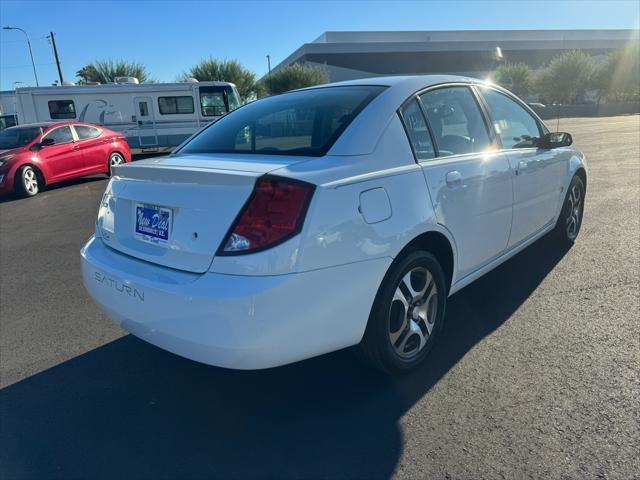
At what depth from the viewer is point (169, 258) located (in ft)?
7.81

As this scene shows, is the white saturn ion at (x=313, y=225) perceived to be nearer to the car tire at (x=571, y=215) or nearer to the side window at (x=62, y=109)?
the car tire at (x=571, y=215)

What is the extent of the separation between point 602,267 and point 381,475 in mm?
3282

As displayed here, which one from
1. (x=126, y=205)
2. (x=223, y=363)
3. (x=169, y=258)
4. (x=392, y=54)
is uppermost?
(x=392, y=54)

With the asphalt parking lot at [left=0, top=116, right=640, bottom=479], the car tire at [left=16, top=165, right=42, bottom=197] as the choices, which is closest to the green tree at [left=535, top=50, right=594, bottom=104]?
the car tire at [left=16, top=165, right=42, bottom=197]

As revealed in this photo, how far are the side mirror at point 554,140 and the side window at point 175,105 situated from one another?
55.1 feet

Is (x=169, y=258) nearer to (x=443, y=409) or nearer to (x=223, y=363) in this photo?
(x=223, y=363)

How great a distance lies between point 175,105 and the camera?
18891mm

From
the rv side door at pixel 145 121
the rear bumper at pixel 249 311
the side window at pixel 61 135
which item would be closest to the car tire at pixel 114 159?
the side window at pixel 61 135

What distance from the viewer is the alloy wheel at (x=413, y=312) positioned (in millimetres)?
2711

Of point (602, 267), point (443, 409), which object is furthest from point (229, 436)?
point (602, 267)

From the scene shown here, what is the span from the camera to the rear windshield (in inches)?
107

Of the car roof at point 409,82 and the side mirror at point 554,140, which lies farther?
the side mirror at point 554,140

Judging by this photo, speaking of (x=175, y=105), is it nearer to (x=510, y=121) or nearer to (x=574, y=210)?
(x=574, y=210)

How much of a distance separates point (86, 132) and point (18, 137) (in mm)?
1566
